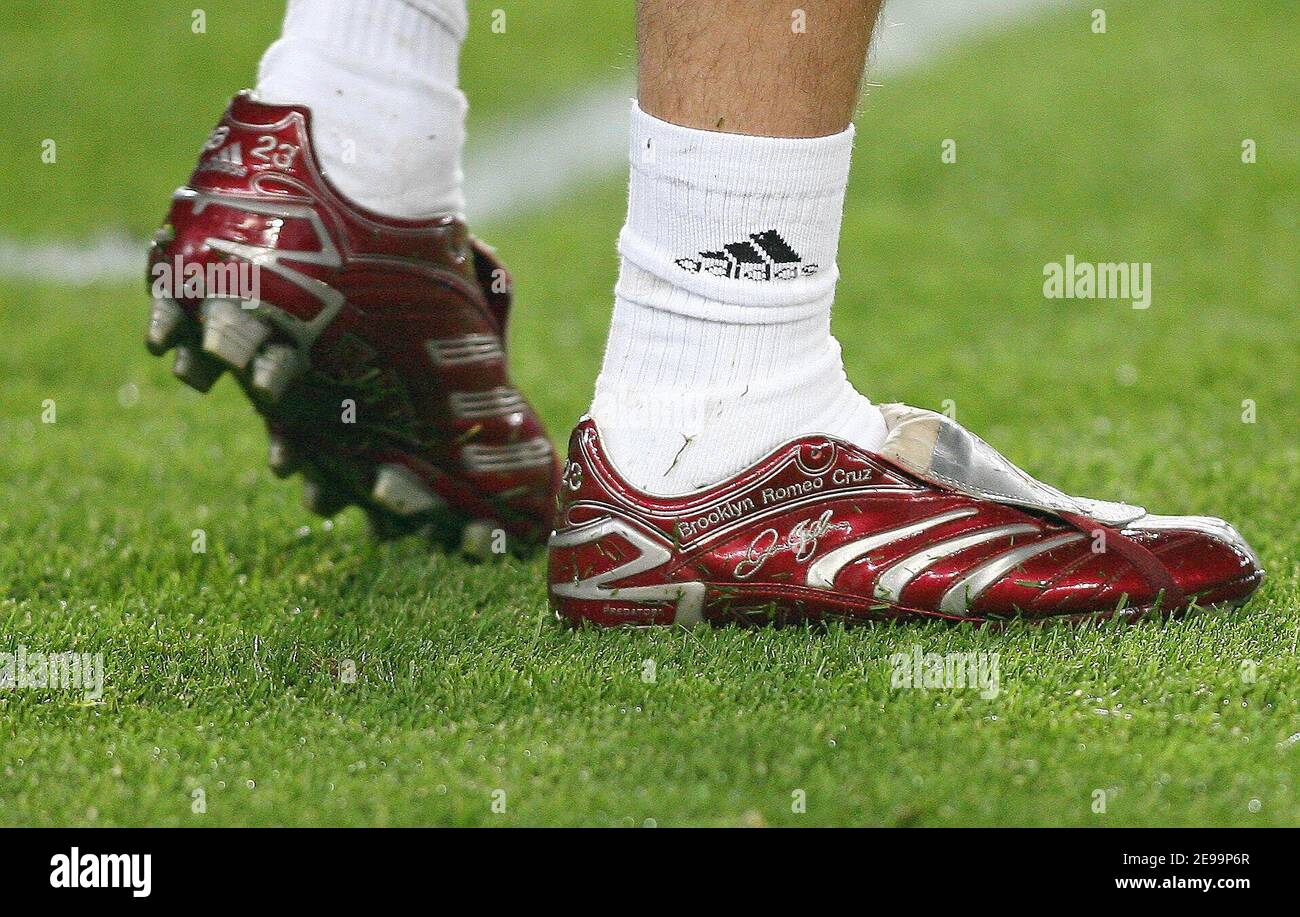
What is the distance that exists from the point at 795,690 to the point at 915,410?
0.36 m

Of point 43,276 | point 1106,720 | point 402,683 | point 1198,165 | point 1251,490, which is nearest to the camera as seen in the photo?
point 1106,720

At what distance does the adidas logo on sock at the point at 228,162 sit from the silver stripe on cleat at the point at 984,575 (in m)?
0.86

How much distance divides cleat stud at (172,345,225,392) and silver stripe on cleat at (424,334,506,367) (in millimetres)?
247

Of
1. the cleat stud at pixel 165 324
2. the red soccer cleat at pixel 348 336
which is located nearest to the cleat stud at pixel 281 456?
the red soccer cleat at pixel 348 336

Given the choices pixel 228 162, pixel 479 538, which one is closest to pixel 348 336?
pixel 228 162

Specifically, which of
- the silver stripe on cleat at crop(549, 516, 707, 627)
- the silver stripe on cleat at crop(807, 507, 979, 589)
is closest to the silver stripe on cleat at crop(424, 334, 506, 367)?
the silver stripe on cleat at crop(549, 516, 707, 627)

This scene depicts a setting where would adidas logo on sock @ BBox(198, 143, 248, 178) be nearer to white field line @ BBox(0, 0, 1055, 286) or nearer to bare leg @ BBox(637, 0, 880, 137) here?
bare leg @ BBox(637, 0, 880, 137)

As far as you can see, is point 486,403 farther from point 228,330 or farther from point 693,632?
point 693,632

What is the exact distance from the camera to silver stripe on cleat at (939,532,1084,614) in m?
1.42

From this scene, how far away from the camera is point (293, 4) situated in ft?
5.45

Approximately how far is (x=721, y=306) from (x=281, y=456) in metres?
0.62

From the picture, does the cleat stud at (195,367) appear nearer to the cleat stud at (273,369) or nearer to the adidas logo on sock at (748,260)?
the cleat stud at (273,369)

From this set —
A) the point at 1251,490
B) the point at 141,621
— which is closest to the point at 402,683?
the point at 141,621
